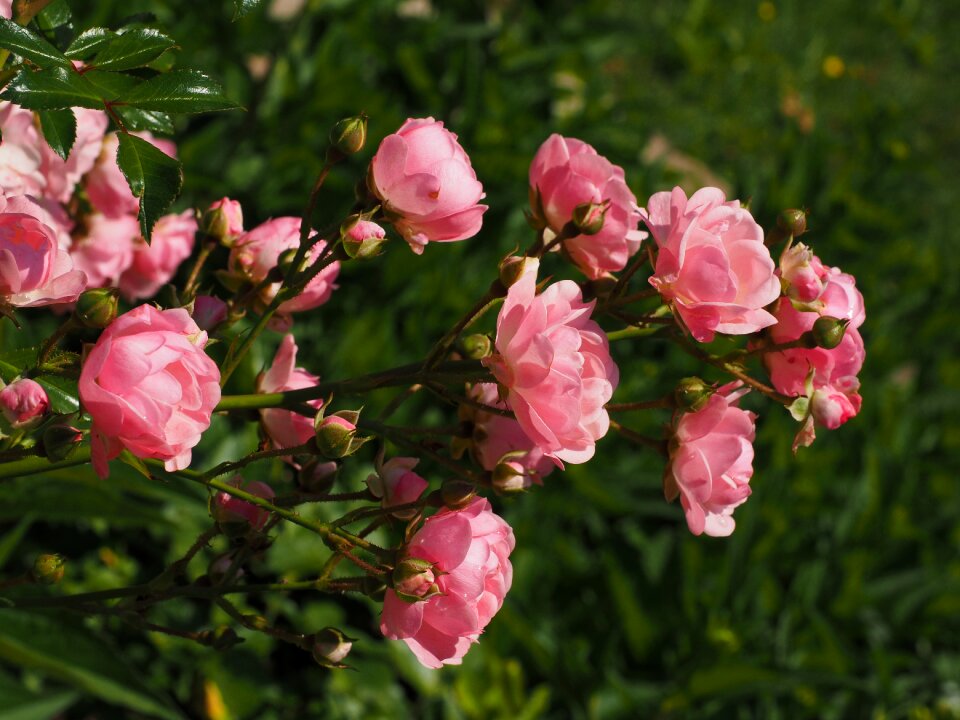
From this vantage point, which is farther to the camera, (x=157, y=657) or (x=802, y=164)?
(x=802, y=164)

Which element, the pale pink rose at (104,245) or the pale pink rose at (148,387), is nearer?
the pale pink rose at (148,387)

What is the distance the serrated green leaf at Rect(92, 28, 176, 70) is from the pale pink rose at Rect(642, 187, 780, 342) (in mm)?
306

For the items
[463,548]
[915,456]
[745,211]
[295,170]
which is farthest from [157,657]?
[915,456]

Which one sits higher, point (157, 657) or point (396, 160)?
point (396, 160)

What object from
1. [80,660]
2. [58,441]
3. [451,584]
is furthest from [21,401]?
[80,660]

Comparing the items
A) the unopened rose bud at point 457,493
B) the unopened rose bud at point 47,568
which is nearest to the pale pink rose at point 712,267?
the unopened rose bud at point 457,493

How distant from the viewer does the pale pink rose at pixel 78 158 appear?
77 centimetres

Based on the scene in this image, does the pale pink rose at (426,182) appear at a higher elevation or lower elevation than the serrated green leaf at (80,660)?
higher

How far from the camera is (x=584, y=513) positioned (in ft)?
5.99

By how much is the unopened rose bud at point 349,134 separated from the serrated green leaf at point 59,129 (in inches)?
5.9

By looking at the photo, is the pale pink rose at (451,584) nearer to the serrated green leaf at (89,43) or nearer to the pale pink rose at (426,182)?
the pale pink rose at (426,182)

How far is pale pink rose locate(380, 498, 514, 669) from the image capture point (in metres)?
0.59

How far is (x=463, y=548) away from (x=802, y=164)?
6.14ft

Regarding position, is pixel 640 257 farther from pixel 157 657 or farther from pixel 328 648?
pixel 157 657
